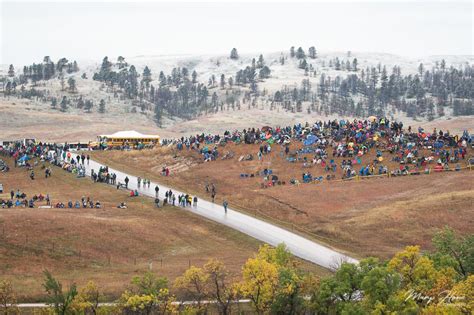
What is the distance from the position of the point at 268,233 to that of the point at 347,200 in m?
13.5

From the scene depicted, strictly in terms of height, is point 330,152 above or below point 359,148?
below

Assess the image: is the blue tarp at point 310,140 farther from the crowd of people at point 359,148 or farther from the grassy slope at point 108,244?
the grassy slope at point 108,244

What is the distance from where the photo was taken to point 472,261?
37312mm

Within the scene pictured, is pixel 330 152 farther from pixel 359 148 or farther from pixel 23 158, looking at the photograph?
pixel 23 158

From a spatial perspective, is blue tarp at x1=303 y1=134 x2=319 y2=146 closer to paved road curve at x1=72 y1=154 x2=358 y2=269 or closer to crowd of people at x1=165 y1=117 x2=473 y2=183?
crowd of people at x1=165 y1=117 x2=473 y2=183

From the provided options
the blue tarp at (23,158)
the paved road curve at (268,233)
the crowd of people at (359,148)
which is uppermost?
the crowd of people at (359,148)

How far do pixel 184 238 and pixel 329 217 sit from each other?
1548 cm

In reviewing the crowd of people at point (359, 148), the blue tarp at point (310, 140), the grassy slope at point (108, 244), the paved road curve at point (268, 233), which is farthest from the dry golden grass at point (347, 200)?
the grassy slope at point (108, 244)

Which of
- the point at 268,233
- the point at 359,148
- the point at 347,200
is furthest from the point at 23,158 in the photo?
the point at 359,148

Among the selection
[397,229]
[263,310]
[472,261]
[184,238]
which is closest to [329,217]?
[397,229]

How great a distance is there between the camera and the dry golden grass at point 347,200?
5366cm

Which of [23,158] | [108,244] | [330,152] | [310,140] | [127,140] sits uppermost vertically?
[310,140]

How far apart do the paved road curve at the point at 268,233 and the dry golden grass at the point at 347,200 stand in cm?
227

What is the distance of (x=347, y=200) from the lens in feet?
210
